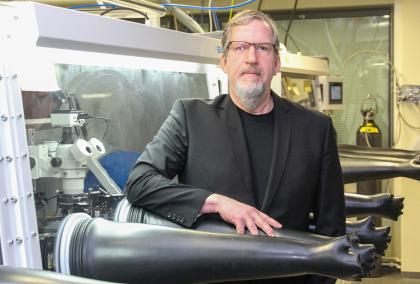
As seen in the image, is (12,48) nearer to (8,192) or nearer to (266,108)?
(8,192)

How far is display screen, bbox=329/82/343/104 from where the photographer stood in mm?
3957

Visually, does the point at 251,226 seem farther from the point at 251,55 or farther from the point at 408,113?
the point at 408,113

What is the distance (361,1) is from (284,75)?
5.78 feet

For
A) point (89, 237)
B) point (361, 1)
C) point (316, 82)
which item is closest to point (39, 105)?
point (89, 237)

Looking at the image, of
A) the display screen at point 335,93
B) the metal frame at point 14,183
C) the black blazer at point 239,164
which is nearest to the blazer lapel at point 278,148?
the black blazer at point 239,164

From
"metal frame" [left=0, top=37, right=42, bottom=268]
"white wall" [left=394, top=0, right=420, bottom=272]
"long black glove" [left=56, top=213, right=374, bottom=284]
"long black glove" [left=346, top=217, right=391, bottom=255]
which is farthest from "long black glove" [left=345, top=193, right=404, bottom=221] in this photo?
"white wall" [left=394, top=0, right=420, bottom=272]

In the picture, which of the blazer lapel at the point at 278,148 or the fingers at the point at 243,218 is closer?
the fingers at the point at 243,218

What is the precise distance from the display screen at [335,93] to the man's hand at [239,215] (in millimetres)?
2771

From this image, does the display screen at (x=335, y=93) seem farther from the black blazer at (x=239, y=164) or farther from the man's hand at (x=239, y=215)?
the man's hand at (x=239, y=215)

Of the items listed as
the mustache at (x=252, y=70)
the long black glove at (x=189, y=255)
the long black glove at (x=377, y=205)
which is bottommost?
the long black glove at (x=377, y=205)

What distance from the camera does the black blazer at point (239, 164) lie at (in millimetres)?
1433

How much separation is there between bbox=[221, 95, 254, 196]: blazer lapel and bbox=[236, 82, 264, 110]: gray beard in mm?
46

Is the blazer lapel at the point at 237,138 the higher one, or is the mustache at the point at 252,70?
the mustache at the point at 252,70

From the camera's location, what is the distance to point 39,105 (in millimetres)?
1193
